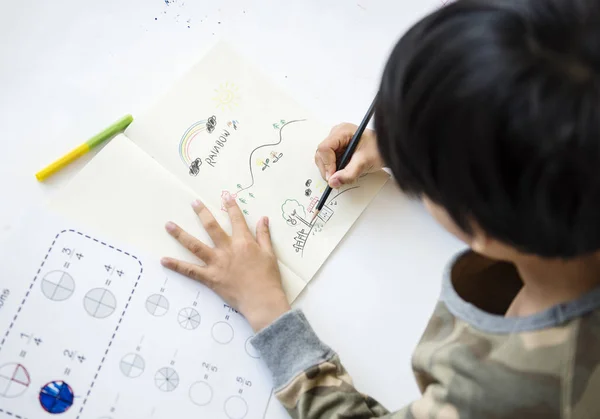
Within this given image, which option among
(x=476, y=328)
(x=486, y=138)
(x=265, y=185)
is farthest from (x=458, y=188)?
(x=265, y=185)

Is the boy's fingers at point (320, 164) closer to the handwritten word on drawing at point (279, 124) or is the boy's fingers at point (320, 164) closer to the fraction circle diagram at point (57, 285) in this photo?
the handwritten word on drawing at point (279, 124)

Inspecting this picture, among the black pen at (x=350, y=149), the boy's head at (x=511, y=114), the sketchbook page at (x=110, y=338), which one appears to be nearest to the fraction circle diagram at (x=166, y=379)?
the sketchbook page at (x=110, y=338)

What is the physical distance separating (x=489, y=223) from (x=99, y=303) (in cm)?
39

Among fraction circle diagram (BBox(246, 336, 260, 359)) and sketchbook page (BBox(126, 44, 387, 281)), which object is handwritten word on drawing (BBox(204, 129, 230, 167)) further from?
fraction circle diagram (BBox(246, 336, 260, 359))

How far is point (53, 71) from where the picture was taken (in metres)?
0.62

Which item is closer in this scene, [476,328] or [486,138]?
[486,138]

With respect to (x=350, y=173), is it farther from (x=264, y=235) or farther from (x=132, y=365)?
(x=132, y=365)

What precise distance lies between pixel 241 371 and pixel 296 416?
71mm

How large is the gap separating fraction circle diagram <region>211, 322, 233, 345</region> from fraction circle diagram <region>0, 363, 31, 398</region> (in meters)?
0.18

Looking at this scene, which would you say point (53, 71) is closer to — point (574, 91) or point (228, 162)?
point (228, 162)

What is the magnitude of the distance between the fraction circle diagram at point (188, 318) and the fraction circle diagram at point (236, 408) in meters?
0.08

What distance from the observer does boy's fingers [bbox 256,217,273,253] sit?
0.60m

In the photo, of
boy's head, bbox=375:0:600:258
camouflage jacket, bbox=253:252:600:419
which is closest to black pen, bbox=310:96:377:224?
camouflage jacket, bbox=253:252:600:419

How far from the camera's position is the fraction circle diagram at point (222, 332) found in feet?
1.86
